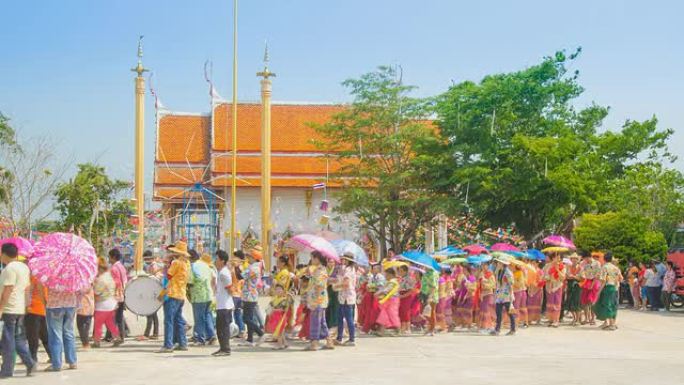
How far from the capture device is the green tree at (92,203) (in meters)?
43.8

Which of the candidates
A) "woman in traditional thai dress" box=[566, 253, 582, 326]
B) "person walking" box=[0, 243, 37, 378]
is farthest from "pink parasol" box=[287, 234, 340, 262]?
"woman in traditional thai dress" box=[566, 253, 582, 326]

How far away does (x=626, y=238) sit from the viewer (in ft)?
99.2

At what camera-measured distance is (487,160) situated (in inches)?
1232

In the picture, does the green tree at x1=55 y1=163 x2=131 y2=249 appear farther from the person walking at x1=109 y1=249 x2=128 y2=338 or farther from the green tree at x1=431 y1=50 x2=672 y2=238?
the person walking at x1=109 y1=249 x2=128 y2=338

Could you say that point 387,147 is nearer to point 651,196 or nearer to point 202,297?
point 651,196

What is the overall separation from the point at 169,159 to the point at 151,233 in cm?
502

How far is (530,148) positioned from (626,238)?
174 inches

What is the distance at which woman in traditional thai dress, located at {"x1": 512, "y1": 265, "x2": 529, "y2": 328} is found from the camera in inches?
748

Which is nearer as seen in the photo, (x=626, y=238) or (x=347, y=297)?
(x=347, y=297)

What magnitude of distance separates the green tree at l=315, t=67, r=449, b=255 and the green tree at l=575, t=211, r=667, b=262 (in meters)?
5.58

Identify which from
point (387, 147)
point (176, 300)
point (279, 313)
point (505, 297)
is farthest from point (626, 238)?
point (176, 300)

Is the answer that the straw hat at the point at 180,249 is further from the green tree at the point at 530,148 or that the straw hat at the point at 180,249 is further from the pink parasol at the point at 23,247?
the green tree at the point at 530,148

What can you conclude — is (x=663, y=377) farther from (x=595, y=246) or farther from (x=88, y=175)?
(x=88, y=175)

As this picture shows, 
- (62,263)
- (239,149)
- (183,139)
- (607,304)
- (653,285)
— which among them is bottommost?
(607,304)
